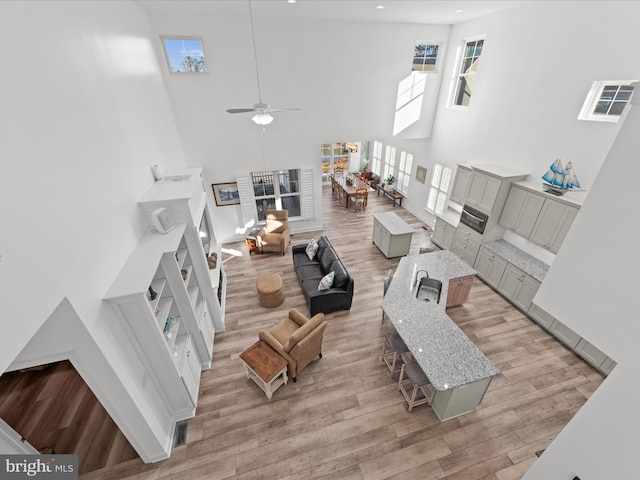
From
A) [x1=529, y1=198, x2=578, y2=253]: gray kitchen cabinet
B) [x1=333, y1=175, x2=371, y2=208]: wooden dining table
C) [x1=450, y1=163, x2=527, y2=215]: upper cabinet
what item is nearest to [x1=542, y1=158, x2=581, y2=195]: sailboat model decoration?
[x1=529, y1=198, x2=578, y2=253]: gray kitchen cabinet

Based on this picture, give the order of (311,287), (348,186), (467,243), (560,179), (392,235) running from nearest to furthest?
(560,179) < (311,287) < (467,243) < (392,235) < (348,186)

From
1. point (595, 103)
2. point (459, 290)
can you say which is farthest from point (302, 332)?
point (595, 103)

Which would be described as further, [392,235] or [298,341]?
[392,235]

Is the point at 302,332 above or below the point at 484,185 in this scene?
below

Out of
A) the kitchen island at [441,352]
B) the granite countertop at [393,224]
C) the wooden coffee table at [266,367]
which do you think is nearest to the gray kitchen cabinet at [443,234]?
the granite countertop at [393,224]

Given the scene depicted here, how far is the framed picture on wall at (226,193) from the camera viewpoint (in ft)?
24.4

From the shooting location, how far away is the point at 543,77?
512 centimetres

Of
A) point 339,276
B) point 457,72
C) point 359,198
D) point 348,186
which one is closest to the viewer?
point 339,276

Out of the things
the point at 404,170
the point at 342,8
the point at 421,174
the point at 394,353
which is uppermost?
the point at 342,8

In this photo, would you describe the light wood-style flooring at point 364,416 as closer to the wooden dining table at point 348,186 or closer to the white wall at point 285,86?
the white wall at point 285,86

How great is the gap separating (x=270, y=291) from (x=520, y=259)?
17.9 ft

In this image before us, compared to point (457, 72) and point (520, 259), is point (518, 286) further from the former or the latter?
point (457, 72)

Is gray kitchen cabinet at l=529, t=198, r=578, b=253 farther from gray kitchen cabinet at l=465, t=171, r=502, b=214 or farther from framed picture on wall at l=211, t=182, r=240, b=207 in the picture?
framed picture on wall at l=211, t=182, r=240, b=207

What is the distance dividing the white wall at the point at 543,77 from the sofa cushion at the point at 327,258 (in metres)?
4.50
